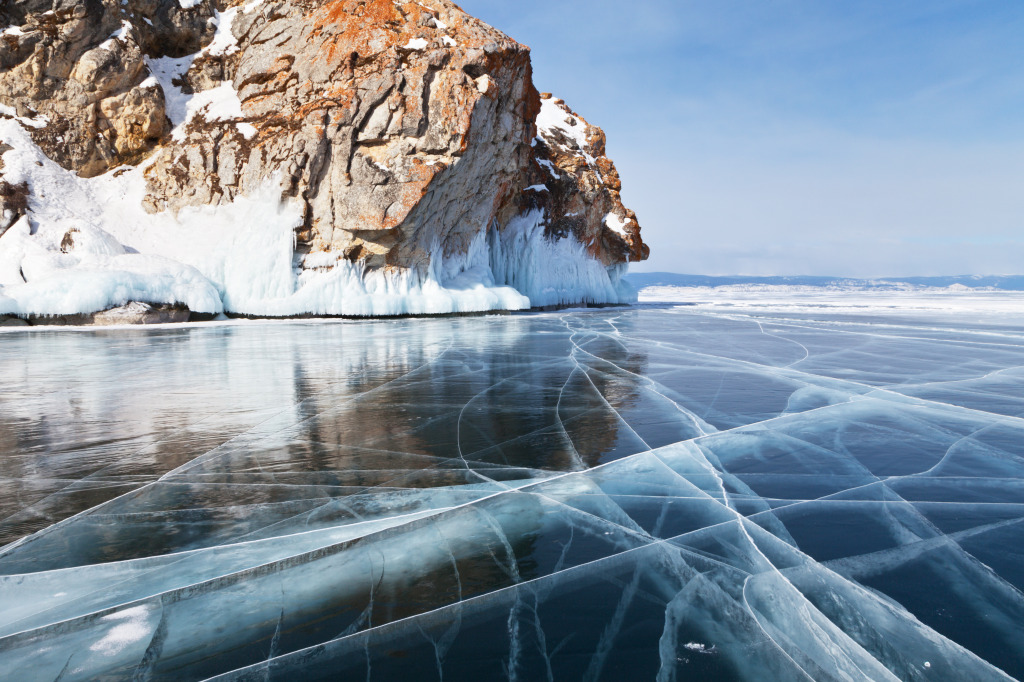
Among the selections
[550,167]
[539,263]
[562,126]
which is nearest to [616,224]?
[550,167]

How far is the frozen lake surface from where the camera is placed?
5.59ft

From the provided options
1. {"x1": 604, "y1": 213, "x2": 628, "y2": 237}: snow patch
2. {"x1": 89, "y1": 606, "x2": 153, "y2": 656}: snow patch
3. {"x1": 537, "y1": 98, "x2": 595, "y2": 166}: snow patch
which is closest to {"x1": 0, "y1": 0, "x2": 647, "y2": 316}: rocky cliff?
{"x1": 537, "y1": 98, "x2": 595, "y2": 166}: snow patch

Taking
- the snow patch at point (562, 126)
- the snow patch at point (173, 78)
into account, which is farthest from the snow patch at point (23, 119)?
A: the snow patch at point (562, 126)

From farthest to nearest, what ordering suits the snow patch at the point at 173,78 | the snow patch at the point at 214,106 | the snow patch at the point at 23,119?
the snow patch at the point at 173,78
the snow patch at the point at 214,106
the snow patch at the point at 23,119

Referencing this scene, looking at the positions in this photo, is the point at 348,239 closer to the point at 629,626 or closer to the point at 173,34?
the point at 173,34

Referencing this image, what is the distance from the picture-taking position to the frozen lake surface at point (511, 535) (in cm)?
170

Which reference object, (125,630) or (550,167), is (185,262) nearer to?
(550,167)

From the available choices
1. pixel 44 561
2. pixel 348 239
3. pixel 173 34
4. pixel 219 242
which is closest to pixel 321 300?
pixel 348 239

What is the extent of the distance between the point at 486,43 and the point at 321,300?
9.78 meters

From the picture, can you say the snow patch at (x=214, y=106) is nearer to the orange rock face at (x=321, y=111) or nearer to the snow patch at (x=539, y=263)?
the orange rock face at (x=321, y=111)

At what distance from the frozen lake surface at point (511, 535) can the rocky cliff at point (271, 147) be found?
43.5 ft

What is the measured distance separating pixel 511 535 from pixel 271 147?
19229 millimetres

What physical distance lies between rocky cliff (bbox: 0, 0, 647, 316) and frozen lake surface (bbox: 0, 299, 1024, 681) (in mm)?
13244

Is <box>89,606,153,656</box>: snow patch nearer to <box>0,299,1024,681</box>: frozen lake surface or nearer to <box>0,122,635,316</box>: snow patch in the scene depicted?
<box>0,299,1024,681</box>: frozen lake surface
